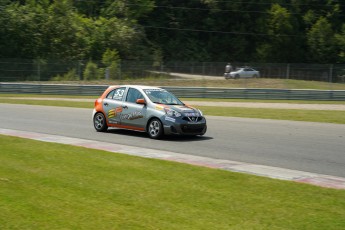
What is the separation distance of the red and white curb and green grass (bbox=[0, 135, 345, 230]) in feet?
2.31

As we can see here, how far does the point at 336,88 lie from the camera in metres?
35.5

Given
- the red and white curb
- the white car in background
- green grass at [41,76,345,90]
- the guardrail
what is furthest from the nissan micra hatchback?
the white car in background

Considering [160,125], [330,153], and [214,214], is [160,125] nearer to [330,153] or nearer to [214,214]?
[330,153]

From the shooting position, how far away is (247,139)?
14453mm

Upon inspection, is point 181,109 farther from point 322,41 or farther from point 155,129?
point 322,41

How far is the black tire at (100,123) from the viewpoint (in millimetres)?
16062

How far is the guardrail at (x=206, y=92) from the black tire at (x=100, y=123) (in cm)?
1975

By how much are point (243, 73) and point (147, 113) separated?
103 ft

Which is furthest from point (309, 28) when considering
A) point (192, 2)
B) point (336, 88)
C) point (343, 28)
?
point (336, 88)

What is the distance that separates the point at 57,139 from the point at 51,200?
7047 millimetres

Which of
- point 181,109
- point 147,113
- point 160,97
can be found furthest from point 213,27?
point 181,109

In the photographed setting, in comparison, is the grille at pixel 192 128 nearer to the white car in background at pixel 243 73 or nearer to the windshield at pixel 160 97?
the windshield at pixel 160 97

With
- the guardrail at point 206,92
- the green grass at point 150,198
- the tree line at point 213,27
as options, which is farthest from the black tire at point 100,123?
the tree line at point 213,27

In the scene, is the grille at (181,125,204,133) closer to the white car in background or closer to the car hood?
the car hood
